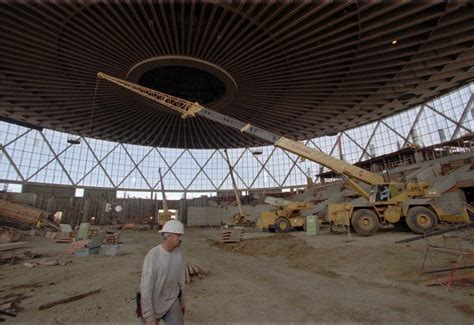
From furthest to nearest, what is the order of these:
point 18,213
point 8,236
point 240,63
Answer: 1. point 18,213
2. point 240,63
3. point 8,236

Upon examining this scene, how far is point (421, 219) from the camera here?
13.9 metres

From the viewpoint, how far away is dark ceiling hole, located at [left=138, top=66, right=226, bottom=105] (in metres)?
25.9

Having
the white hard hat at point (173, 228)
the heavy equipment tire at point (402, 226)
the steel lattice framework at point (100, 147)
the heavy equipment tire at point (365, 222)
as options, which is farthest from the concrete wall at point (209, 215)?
the white hard hat at point (173, 228)

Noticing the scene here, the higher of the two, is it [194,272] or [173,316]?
[173,316]

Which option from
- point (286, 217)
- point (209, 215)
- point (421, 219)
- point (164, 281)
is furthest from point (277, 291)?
point (209, 215)

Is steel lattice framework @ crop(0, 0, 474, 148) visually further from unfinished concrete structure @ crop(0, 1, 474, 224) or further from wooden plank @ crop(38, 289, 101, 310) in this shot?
wooden plank @ crop(38, 289, 101, 310)

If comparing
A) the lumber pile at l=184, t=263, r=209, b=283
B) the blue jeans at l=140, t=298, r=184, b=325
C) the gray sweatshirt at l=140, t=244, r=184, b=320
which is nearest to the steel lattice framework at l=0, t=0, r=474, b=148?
the lumber pile at l=184, t=263, r=209, b=283

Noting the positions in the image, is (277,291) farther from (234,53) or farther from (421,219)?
(234,53)

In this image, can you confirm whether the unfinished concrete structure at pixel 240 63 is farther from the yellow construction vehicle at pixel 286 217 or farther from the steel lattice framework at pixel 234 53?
the yellow construction vehicle at pixel 286 217

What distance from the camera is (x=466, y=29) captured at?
1667 cm

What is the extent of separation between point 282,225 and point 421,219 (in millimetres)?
10117

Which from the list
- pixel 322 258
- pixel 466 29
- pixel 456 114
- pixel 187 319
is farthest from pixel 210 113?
pixel 456 114

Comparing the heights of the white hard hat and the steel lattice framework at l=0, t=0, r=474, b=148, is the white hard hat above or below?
below

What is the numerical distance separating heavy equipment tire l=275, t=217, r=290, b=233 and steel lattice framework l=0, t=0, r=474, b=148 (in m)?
12.4
